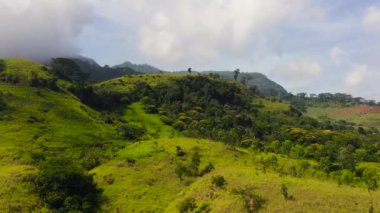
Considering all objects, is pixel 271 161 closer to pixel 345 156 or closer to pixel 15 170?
pixel 345 156

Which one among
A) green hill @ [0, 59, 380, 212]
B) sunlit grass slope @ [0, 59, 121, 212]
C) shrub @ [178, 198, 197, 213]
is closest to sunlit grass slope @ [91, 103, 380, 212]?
green hill @ [0, 59, 380, 212]

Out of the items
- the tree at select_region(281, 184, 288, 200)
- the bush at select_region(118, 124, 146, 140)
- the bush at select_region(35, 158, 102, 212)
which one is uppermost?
the tree at select_region(281, 184, 288, 200)

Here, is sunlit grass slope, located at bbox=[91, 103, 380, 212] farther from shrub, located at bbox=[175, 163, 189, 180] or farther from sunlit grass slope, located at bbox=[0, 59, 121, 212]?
sunlit grass slope, located at bbox=[0, 59, 121, 212]

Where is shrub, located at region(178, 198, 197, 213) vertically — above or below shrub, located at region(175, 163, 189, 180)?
below

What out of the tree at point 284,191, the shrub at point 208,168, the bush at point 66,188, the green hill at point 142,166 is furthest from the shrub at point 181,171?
the tree at point 284,191

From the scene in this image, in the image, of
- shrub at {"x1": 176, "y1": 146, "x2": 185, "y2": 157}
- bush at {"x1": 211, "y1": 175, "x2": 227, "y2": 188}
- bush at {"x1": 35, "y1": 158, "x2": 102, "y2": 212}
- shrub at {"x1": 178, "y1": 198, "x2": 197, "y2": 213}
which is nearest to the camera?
bush at {"x1": 35, "y1": 158, "x2": 102, "y2": 212}

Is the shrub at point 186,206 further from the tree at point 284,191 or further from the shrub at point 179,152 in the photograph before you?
the shrub at point 179,152

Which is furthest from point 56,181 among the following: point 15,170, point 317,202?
point 317,202
